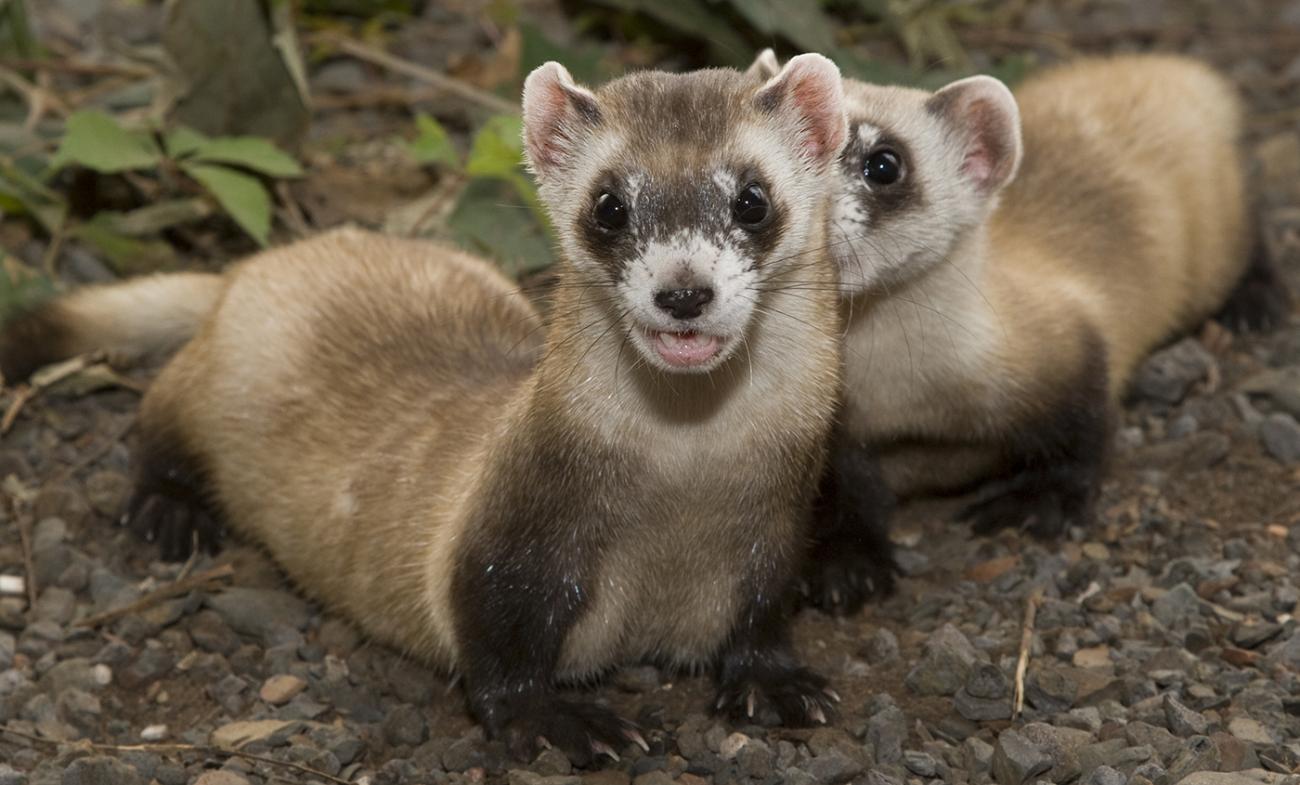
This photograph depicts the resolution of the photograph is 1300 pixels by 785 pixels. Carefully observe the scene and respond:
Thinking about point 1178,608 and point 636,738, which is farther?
point 1178,608

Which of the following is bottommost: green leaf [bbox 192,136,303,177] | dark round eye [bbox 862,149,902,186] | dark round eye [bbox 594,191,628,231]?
green leaf [bbox 192,136,303,177]

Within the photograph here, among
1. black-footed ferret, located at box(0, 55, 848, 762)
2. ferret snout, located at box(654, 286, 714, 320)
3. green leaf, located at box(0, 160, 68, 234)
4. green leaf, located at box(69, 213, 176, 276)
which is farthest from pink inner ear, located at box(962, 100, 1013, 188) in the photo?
green leaf, located at box(0, 160, 68, 234)

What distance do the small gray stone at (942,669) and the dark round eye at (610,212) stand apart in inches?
56.1

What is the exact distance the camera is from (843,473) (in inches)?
182

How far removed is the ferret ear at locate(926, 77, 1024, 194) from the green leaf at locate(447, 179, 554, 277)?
1.71 meters

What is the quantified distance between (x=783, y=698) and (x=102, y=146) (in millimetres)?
2993

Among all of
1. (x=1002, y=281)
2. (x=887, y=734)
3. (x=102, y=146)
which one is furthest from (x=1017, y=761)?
(x=102, y=146)

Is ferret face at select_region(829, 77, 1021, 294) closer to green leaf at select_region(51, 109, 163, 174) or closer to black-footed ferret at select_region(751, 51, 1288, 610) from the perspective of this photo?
black-footed ferret at select_region(751, 51, 1288, 610)

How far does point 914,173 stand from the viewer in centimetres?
447

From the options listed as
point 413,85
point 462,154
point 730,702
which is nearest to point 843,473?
point 730,702

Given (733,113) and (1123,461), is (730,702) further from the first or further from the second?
(1123,461)

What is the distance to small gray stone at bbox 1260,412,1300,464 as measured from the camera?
17.1ft

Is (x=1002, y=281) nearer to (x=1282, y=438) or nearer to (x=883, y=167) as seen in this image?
(x=883, y=167)

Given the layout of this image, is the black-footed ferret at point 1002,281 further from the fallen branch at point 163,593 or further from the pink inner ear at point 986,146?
the fallen branch at point 163,593
